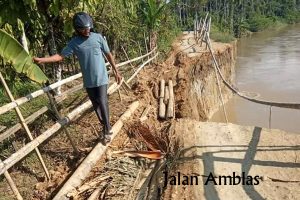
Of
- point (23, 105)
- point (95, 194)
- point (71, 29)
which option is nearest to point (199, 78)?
point (23, 105)

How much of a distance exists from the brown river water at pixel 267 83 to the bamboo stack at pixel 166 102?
2.19 m

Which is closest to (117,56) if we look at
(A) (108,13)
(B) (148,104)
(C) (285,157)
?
(A) (108,13)

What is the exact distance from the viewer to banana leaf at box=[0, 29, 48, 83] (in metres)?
4.09

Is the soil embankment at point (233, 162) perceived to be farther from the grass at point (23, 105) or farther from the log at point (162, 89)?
the grass at point (23, 105)

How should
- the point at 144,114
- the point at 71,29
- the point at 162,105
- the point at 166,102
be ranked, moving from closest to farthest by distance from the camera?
the point at 71,29, the point at 144,114, the point at 162,105, the point at 166,102

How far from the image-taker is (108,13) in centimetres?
1216

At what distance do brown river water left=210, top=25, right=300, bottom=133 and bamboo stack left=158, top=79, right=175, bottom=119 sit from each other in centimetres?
219

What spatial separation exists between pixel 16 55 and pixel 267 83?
65.0 ft

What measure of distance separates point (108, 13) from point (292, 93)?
11321 millimetres

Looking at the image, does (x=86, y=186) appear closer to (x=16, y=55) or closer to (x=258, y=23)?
(x=16, y=55)

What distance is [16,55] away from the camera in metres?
4.20

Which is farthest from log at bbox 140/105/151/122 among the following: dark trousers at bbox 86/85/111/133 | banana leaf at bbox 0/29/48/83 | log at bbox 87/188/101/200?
banana leaf at bbox 0/29/48/83

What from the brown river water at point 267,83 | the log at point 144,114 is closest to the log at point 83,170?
the log at point 144,114

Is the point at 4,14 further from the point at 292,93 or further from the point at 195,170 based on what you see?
the point at 292,93
